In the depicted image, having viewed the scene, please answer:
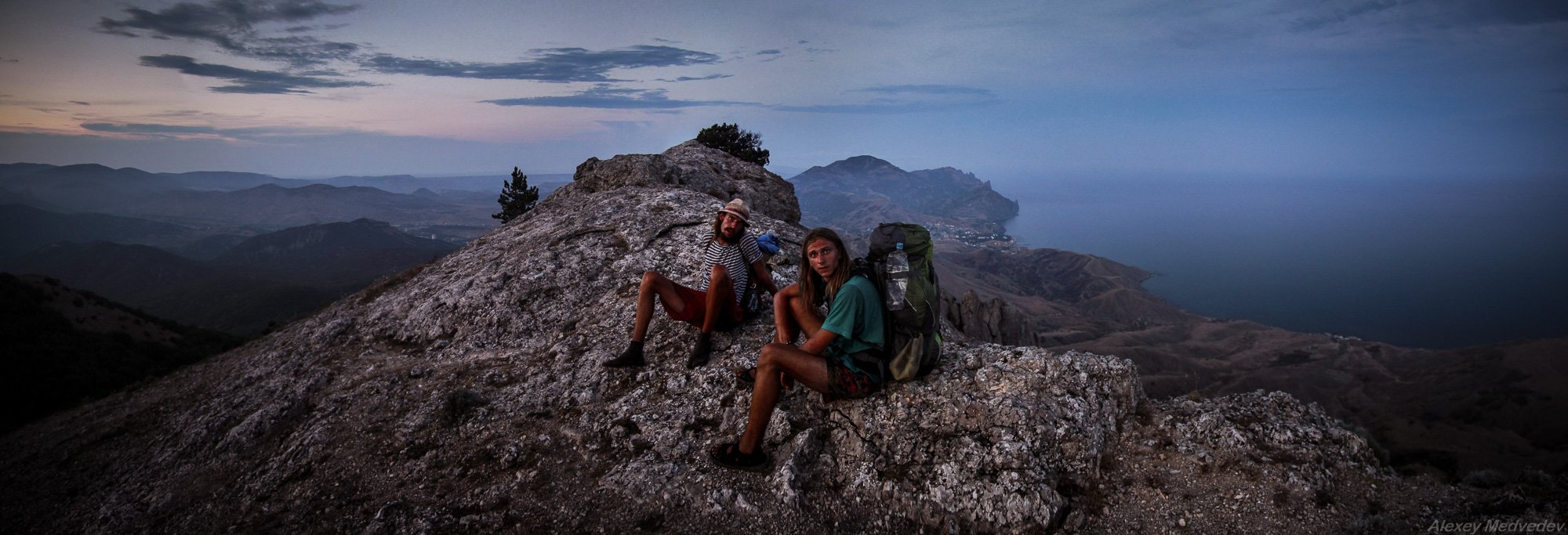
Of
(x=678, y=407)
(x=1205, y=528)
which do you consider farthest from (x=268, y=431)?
(x=1205, y=528)

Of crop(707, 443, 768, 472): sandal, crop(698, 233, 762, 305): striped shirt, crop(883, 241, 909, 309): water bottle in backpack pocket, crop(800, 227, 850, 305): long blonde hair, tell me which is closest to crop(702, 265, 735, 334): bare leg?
crop(698, 233, 762, 305): striped shirt

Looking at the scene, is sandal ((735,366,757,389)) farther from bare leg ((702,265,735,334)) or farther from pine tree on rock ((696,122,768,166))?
pine tree on rock ((696,122,768,166))

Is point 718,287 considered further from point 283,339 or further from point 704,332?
point 283,339

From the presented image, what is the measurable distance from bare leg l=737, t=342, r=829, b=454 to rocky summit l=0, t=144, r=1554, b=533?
642 millimetres

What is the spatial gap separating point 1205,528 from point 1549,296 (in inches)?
10630

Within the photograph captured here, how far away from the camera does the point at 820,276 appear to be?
7125 millimetres

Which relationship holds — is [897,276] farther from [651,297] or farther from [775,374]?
[651,297]

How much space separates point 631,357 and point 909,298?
4.71 meters

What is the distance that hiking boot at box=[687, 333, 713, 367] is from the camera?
29.3ft

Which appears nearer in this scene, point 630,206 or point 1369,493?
point 1369,493

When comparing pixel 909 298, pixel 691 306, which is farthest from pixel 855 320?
pixel 691 306

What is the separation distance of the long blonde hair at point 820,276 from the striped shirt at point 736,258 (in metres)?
2.07

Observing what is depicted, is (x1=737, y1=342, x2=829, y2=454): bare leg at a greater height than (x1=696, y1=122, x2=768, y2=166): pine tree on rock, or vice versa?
(x1=696, y1=122, x2=768, y2=166): pine tree on rock

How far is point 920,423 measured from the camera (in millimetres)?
7227
